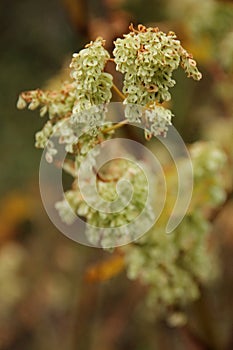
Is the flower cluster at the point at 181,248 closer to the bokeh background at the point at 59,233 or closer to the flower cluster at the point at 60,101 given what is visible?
the bokeh background at the point at 59,233

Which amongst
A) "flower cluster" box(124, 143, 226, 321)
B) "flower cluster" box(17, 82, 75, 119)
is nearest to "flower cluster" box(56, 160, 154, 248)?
"flower cluster" box(17, 82, 75, 119)

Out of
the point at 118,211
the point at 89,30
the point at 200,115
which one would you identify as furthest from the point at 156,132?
the point at 200,115

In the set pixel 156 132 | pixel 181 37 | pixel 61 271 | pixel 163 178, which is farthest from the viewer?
pixel 61 271

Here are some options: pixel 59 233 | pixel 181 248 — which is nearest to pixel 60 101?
pixel 181 248

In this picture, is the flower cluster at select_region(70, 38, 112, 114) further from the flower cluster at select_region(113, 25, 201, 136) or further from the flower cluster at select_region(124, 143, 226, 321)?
the flower cluster at select_region(124, 143, 226, 321)

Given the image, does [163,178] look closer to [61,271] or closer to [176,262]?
[176,262]

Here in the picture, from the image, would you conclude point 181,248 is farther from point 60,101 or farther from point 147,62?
point 147,62
